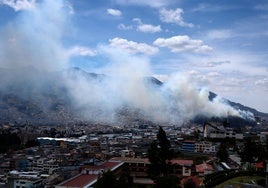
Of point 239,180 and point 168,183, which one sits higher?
point 168,183

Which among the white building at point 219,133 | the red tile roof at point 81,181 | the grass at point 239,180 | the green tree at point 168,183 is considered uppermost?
the white building at point 219,133

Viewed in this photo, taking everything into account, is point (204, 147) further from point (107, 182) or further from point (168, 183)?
point (107, 182)

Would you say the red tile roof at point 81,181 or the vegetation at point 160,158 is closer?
the red tile roof at point 81,181

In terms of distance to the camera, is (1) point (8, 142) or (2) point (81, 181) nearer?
(2) point (81, 181)

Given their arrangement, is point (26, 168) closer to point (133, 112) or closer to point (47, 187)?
point (47, 187)

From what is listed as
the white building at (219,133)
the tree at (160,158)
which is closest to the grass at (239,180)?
the tree at (160,158)

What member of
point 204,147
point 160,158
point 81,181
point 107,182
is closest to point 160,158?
point 160,158

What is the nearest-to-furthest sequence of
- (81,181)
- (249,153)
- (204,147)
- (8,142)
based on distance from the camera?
(81,181)
(249,153)
(204,147)
(8,142)

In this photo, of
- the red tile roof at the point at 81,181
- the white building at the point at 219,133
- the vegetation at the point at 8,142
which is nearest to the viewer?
the red tile roof at the point at 81,181

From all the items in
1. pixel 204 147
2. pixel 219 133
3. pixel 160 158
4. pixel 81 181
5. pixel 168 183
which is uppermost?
pixel 219 133

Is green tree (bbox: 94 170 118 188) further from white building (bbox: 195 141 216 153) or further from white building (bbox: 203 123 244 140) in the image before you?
white building (bbox: 203 123 244 140)

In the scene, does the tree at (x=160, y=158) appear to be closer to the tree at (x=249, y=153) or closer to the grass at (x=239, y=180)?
the grass at (x=239, y=180)
